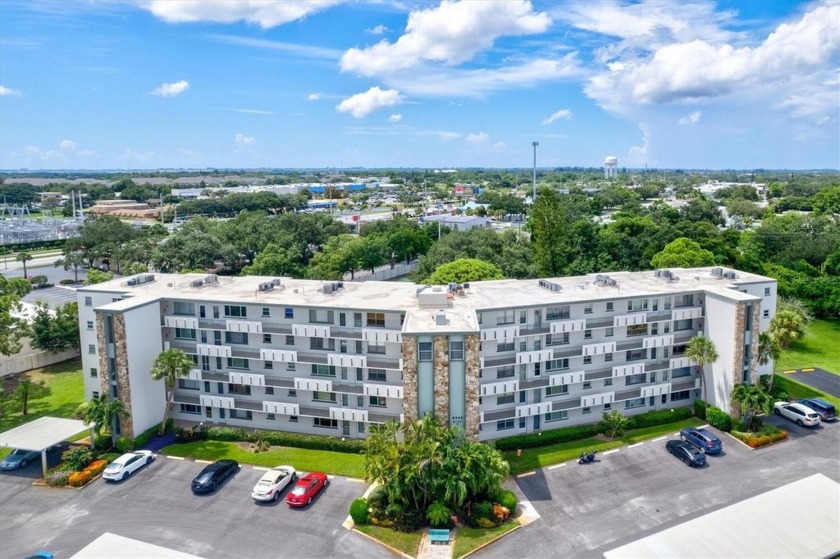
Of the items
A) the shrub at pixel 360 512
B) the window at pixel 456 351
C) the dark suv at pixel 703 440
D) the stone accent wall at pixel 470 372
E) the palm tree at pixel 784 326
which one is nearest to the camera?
the shrub at pixel 360 512

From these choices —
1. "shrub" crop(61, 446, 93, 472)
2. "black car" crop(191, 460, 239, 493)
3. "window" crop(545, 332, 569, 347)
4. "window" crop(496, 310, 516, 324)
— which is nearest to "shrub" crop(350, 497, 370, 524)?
"black car" crop(191, 460, 239, 493)

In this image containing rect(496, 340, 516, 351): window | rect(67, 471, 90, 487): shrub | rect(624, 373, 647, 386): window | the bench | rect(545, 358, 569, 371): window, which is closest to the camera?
the bench

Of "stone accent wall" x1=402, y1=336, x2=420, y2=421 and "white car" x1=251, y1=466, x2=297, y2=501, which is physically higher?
"stone accent wall" x1=402, y1=336, x2=420, y2=421

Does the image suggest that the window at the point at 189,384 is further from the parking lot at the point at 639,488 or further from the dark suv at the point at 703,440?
the dark suv at the point at 703,440

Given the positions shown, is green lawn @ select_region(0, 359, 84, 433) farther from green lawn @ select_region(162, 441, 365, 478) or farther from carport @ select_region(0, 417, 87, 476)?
green lawn @ select_region(162, 441, 365, 478)

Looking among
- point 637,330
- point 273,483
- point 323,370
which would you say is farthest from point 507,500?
point 637,330

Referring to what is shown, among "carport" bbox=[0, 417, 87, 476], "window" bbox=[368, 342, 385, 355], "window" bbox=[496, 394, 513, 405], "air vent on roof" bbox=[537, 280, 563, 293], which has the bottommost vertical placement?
"carport" bbox=[0, 417, 87, 476]

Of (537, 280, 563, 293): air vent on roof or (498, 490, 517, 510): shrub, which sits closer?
(498, 490, 517, 510): shrub

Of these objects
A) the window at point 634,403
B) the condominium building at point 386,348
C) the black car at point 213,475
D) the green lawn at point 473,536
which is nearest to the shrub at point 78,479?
the condominium building at point 386,348
